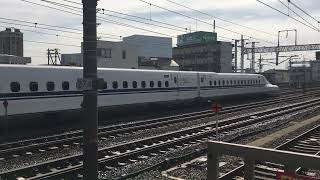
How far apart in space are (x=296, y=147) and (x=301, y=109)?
18.7 meters

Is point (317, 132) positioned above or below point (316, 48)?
below

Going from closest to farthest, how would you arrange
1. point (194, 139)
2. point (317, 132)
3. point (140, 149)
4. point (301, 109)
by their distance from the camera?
point (140, 149) → point (194, 139) → point (317, 132) → point (301, 109)

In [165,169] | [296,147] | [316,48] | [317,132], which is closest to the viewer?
[165,169]

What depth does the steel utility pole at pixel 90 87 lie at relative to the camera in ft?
27.2

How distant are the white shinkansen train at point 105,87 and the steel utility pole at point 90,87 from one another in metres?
2.60

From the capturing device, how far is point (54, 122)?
71.2 feet

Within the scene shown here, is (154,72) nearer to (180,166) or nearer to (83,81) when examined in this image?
(180,166)

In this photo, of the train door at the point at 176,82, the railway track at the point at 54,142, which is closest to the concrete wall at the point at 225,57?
the train door at the point at 176,82

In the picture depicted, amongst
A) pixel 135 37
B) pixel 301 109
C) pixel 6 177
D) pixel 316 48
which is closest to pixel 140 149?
pixel 6 177

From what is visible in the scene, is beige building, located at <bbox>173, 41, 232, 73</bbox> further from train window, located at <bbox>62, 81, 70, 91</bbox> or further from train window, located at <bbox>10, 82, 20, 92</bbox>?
train window, located at <bbox>10, 82, 20, 92</bbox>

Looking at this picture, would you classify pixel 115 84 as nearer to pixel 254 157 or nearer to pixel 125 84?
pixel 125 84

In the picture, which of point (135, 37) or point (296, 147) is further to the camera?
point (135, 37)

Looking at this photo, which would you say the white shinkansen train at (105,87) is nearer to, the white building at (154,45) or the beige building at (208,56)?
the white building at (154,45)

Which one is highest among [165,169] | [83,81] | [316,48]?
[316,48]
